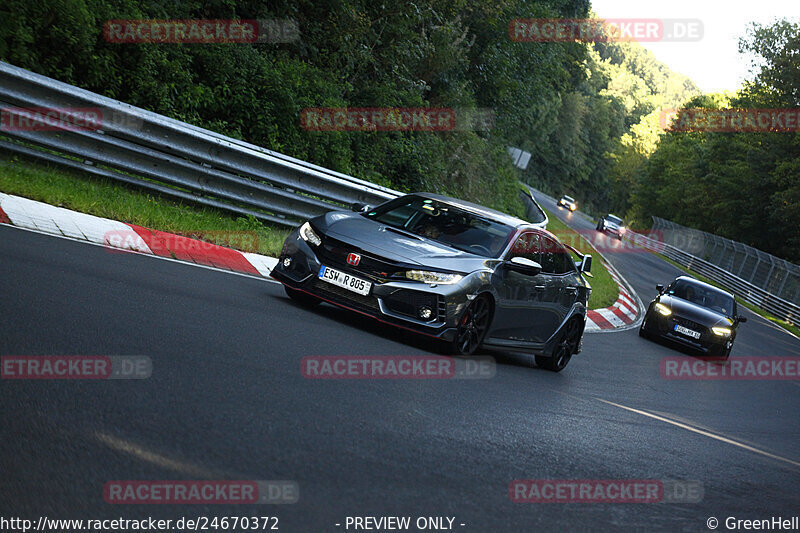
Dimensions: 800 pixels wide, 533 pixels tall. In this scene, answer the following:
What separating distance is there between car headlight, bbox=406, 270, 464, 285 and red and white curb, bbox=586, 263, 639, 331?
881cm

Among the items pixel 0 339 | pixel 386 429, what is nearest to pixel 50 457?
pixel 0 339

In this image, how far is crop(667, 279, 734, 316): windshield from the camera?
1916 centimetres

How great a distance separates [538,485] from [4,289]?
152 inches

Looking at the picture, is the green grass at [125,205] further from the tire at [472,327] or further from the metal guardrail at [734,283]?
the metal guardrail at [734,283]

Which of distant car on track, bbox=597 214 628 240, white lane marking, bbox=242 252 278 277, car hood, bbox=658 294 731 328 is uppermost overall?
white lane marking, bbox=242 252 278 277

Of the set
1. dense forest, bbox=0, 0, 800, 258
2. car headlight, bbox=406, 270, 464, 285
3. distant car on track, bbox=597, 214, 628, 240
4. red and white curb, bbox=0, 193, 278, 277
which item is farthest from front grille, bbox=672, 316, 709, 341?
distant car on track, bbox=597, 214, 628, 240

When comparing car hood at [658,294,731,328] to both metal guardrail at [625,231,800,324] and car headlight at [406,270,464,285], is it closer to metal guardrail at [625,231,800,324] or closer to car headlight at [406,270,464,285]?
car headlight at [406,270,464,285]

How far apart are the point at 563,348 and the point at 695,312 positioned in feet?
27.6

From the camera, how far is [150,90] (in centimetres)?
1412

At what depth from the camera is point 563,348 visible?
10844 mm

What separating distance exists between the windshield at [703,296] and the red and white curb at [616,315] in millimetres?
1261

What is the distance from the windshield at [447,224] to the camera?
9469 millimetres

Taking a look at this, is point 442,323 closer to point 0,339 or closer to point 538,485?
point 538,485

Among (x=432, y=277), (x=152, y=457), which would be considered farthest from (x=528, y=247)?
(x=152, y=457)
